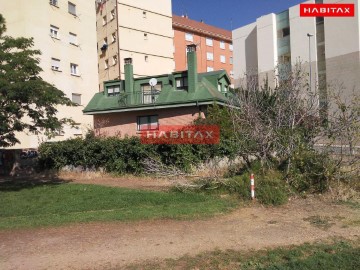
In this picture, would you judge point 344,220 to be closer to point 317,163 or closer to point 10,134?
point 317,163

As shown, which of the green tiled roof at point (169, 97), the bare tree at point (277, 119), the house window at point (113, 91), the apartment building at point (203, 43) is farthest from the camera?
the apartment building at point (203, 43)

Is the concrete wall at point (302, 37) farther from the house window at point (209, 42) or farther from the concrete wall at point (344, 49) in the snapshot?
the house window at point (209, 42)

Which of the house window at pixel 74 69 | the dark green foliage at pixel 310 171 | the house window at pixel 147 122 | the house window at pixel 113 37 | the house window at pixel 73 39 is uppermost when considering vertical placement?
the house window at pixel 113 37

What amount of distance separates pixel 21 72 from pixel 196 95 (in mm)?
10905

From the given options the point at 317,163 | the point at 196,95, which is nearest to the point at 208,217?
the point at 317,163

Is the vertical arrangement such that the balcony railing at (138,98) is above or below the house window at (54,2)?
below

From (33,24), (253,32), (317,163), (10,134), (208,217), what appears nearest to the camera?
(208,217)

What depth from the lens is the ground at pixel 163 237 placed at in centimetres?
543

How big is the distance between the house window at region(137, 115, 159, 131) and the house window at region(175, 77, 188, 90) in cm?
259

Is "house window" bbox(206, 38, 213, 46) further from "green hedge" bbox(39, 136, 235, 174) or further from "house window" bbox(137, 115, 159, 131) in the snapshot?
"green hedge" bbox(39, 136, 235, 174)

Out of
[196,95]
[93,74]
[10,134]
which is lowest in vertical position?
[10,134]

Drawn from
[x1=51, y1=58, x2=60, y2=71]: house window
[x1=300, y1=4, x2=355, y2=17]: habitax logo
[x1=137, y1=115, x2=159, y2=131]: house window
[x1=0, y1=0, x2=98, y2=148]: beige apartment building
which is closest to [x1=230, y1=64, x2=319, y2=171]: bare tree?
[x1=137, y1=115, x2=159, y2=131]: house window

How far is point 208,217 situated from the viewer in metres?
7.98

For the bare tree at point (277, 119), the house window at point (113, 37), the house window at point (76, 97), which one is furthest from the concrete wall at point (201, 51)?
the bare tree at point (277, 119)
